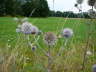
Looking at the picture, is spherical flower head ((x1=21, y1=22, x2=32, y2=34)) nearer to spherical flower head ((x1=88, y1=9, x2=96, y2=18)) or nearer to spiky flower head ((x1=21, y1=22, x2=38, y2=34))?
spiky flower head ((x1=21, y1=22, x2=38, y2=34))

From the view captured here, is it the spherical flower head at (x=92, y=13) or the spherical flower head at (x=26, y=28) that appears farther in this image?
the spherical flower head at (x=92, y=13)

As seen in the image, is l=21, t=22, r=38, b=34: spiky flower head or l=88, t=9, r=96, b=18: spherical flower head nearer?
l=21, t=22, r=38, b=34: spiky flower head

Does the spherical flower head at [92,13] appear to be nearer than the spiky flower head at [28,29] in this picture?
No

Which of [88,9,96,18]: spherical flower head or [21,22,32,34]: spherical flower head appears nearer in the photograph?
[21,22,32,34]: spherical flower head

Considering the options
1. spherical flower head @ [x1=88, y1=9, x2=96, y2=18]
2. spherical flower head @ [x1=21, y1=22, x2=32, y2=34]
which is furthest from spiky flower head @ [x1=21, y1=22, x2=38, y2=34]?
spherical flower head @ [x1=88, y1=9, x2=96, y2=18]

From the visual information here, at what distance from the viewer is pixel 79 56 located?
239 cm

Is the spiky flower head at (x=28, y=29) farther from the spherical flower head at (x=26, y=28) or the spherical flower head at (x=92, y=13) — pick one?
the spherical flower head at (x=92, y=13)

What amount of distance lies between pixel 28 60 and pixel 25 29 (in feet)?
2.47

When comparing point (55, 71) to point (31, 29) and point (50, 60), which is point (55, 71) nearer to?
point (31, 29)

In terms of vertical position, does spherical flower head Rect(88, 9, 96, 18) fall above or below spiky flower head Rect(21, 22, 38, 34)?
above

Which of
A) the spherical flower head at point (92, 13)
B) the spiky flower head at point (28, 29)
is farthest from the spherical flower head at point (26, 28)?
the spherical flower head at point (92, 13)

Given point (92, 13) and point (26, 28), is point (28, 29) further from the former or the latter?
point (92, 13)

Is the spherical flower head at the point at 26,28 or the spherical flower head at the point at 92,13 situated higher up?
the spherical flower head at the point at 92,13

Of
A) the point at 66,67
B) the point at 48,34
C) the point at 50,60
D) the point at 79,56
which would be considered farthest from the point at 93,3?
the point at 50,60
